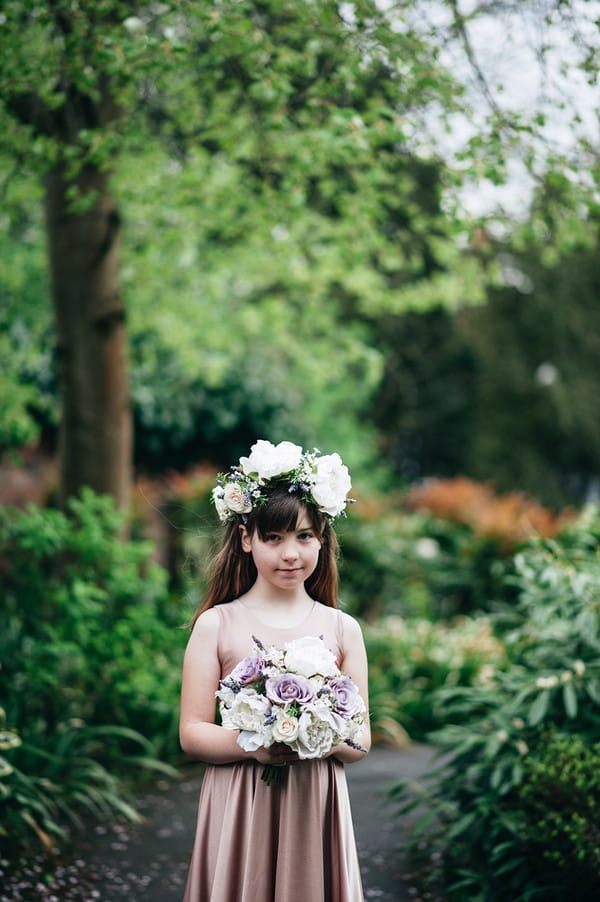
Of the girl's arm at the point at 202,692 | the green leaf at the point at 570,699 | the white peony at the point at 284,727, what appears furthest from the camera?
the green leaf at the point at 570,699

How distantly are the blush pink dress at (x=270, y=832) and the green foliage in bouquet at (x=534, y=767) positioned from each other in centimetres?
112

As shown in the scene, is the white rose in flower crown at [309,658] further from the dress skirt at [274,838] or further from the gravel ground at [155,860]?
the gravel ground at [155,860]

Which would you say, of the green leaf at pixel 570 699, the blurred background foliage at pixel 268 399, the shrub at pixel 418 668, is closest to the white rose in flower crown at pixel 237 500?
the blurred background foliage at pixel 268 399

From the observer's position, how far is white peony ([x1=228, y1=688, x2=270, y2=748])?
2.11 meters

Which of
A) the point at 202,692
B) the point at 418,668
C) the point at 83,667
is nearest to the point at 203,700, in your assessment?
the point at 202,692

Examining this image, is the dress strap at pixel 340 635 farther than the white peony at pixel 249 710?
Yes

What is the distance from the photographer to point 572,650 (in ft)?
12.8

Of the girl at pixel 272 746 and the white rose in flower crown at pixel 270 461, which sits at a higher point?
the white rose in flower crown at pixel 270 461

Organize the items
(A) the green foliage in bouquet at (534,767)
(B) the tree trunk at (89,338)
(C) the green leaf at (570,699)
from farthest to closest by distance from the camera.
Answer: (B) the tree trunk at (89,338)
(C) the green leaf at (570,699)
(A) the green foliage in bouquet at (534,767)

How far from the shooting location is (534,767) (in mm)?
3373

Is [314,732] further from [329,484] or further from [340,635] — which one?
[329,484]

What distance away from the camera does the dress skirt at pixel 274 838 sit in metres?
2.31

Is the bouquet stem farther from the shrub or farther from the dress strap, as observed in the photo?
the shrub

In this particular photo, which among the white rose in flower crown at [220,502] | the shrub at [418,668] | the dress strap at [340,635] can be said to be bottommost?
the shrub at [418,668]
